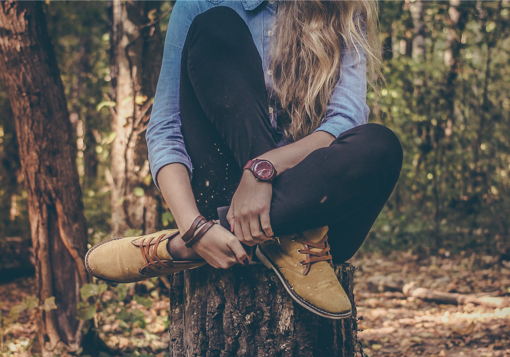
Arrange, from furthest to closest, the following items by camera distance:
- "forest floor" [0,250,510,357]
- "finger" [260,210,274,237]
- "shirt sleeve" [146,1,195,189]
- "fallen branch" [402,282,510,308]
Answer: "fallen branch" [402,282,510,308], "forest floor" [0,250,510,357], "shirt sleeve" [146,1,195,189], "finger" [260,210,274,237]

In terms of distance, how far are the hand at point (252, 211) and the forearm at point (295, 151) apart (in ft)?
0.29

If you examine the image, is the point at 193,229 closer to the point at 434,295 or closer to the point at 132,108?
the point at 132,108

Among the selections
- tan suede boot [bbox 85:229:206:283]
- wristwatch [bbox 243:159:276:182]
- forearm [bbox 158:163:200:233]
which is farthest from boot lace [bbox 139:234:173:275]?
wristwatch [bbox 243:159:276:182]

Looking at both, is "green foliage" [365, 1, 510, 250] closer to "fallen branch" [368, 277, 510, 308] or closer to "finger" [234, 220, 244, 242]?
"fallen branch" [368, 277, 510, 308]

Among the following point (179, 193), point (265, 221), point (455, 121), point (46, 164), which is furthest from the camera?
point (455, 121)

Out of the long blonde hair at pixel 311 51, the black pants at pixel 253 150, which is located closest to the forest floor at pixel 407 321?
the black pants at pixel 253 150

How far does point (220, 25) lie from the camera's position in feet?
5.08

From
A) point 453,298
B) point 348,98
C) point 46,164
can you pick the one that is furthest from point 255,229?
point 453,298

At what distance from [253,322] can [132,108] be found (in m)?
2.12

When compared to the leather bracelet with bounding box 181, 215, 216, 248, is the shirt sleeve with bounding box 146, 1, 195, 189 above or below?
above

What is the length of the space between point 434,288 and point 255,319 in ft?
9.78

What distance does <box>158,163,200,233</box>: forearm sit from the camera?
1454 mm

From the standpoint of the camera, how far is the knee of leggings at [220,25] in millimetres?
1533

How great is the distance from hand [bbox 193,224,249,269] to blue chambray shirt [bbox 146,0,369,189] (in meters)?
0.32
